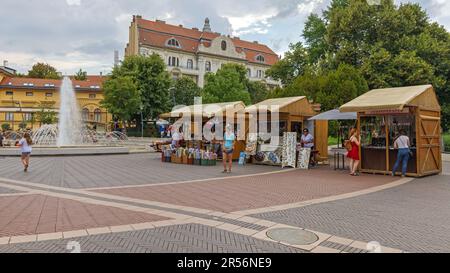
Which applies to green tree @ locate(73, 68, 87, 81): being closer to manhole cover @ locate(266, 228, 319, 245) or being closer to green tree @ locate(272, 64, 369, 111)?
→ green tree @ locate(272, 64, 369, 111)

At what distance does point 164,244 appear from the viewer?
16.5ft

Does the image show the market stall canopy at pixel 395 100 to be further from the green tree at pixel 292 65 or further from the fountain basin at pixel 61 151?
the green tree at pixel 292 65

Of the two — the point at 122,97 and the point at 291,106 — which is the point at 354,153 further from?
the point at 122,97

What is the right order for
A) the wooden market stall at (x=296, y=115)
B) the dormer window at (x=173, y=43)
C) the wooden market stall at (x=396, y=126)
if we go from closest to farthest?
the wooden market stall at (x=396, y=126)
the wooden market stall at (x=296, y=115)
the dormer window at (x=173, y=43)

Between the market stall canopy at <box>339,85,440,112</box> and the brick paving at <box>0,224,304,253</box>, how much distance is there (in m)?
9.74

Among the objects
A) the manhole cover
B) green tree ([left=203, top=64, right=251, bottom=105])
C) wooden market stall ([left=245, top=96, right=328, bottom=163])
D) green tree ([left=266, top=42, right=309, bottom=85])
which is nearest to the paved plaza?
the manhole cover

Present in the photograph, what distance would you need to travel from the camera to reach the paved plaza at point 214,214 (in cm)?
510

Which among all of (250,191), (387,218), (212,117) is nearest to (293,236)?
(387,218)

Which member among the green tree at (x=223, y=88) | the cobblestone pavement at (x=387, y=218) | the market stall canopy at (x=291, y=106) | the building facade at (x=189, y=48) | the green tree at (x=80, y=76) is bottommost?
the cobblestone pavement at (x=387, y=218)

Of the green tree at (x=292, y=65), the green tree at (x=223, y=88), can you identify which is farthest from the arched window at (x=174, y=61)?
the green tree at (x=292, y=65)

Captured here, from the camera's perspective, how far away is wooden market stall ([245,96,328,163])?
17188mm

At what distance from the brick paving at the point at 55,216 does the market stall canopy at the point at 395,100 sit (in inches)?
399

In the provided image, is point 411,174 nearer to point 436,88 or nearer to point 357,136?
point 357,136
